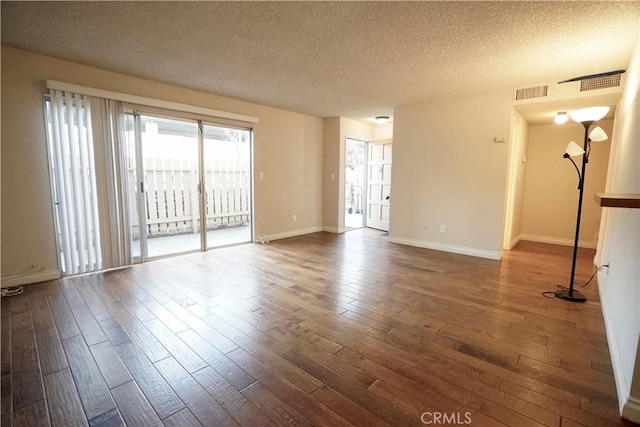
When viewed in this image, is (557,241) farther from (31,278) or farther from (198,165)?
(31,278)

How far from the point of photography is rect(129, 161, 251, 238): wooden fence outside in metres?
5.13

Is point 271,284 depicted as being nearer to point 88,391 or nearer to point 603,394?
point 88,391

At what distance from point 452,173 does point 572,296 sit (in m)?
2.30

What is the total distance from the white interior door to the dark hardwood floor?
312 cm

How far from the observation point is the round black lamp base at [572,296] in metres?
2.94

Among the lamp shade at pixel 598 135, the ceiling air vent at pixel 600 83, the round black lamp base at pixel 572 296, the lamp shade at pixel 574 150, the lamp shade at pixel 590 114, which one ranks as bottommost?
the round black lamp base at pixel 572 296

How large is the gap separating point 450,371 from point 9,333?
127 inches

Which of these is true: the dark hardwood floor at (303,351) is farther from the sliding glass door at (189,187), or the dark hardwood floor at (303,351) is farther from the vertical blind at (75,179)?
the sliding glass door at (189,187)

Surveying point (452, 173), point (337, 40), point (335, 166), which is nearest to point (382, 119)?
point (335, 166)

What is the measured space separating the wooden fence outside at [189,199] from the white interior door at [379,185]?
2929mm

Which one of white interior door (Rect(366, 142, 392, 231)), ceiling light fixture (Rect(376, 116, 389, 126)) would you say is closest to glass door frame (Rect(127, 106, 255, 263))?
ceiling light fixture (Rect(376, 116, 389, 126))

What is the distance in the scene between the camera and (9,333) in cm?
225

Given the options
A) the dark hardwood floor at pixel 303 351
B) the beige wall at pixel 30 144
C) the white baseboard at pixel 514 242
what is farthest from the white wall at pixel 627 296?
the beige wall at pixel 30 144

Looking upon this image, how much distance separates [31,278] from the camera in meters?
3.24
